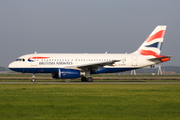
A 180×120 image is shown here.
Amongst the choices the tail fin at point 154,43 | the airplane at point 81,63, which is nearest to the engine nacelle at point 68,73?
the airplane at point 81,63

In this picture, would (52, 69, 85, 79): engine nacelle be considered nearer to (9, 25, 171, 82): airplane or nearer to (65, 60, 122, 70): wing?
(9, 25, 171, 82): airplane

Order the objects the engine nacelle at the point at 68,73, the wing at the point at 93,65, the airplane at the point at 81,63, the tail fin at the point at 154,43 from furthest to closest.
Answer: the tail fin at the point at 154,43
the airplane at the point at 81,63
the wing at the point at 93,65
the engine nacelle at the point at 68,73

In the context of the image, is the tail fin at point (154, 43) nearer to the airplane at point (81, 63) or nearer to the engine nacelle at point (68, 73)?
the airplane at point (81, 63)

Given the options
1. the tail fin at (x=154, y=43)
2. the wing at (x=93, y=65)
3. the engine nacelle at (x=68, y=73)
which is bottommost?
the engine nacelle at (x=68, y=73)

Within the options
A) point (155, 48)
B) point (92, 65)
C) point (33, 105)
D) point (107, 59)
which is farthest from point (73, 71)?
point (33, 105)

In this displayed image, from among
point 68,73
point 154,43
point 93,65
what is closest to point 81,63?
point 93,65

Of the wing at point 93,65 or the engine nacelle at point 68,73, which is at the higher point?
the wing at point 93,65

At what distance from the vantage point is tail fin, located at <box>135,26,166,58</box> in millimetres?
41219

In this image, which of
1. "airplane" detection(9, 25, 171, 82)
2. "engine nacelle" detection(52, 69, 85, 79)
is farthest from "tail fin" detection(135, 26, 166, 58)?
"engine nacelle" detection(52, 69, 85, 79)

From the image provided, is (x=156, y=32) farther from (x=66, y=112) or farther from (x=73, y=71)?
(x=66, y=112)

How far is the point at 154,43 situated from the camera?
41375mm

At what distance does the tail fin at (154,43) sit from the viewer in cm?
4122

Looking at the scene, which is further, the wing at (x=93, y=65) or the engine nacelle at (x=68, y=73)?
the wing at (x=93, y=65)

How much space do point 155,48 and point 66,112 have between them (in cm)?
3110
